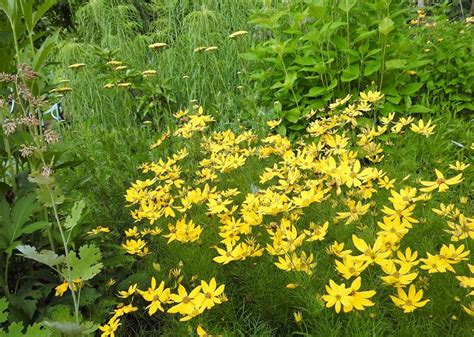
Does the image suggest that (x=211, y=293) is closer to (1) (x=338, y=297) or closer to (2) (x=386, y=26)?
(1) (x=338, y=297)

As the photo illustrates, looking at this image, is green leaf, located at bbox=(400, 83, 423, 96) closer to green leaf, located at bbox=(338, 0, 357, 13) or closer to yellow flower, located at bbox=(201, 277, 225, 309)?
green leaf, located at bbox=(338, 0, 357, 13)

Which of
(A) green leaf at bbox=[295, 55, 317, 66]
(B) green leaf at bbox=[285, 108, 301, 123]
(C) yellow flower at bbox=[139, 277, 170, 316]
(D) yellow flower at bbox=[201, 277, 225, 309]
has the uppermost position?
(D) yellow flower at bbox=[201, 277, 225, 309]

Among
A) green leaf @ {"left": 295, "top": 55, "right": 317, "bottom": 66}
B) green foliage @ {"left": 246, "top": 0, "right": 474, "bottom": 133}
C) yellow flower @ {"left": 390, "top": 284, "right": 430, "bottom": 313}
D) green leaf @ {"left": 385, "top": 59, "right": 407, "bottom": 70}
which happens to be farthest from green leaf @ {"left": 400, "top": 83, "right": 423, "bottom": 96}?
yellow flower @ {"left": 390, "top": 284, "right": 430, "bottom": 313}

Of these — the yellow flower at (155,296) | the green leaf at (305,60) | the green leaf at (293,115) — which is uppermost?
the yellow flower at (155,296)

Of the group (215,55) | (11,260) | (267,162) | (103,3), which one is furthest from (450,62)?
(103,3)

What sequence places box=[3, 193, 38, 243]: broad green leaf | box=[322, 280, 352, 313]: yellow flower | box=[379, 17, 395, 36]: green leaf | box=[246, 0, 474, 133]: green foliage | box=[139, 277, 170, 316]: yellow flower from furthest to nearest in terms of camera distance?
box=[246, 0, 474, 133]: green foliage < box=[379, 17, 395, 36]: green leaf < box=[3, 193, 38, 243]: broad green leaf < box=[139, 277, 170, 316]: yellow flower < box=[322, 280, 352, 313]: yellow flower

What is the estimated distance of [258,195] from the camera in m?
1.93

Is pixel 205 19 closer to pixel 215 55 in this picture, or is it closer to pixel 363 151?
pixel 215 55

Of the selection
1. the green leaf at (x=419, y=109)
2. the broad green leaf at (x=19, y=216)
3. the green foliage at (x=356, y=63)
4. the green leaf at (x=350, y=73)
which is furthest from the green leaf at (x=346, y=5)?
the broad green leaf at (x=19, y=216)

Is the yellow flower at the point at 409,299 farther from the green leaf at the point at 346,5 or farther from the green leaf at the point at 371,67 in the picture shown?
the green leaf at the point at 346,5

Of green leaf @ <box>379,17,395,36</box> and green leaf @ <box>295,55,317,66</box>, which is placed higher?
green leaf @ <box>379,17,395,36</box>

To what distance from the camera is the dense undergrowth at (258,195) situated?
1.44m

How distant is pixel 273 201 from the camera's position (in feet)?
5.77

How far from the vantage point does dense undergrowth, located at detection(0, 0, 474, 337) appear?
4.72ft
